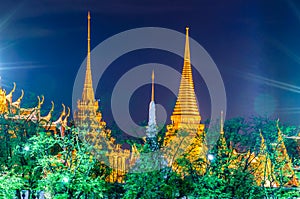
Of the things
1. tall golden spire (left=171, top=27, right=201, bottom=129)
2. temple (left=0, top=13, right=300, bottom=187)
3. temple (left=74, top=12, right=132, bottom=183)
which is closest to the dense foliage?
temple (left=0, top=13, right=300, bottom=187)

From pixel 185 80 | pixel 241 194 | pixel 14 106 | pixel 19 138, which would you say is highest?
pixel 185 80

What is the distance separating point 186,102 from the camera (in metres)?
61.9

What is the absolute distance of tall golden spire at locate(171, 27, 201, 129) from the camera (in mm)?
61375

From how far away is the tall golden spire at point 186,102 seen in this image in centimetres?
6138

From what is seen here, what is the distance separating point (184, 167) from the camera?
1159 inches

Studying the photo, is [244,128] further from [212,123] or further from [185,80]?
[185,80]

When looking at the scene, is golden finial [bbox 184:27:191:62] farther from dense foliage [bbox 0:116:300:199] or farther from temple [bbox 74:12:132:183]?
dense foliage [bbox 0:116:300:199]

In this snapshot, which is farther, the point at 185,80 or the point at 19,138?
the point at 185,80

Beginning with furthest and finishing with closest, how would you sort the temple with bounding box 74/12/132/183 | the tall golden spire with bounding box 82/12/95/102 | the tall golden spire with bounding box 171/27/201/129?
the tall golden spire with bounding box 171/27/201/129 → the tall golden spire with bounding box 82/12/95/102 → the temple with bounding box 74/12/132/183

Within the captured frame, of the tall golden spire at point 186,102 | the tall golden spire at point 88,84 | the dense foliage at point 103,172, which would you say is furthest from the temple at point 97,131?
the tall golden spire at point 186,102

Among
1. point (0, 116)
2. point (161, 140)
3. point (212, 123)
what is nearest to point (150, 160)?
point (161, 140)

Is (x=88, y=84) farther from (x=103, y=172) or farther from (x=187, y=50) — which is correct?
(x=103, y=172)

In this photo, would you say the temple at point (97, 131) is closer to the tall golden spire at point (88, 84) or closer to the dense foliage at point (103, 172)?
the tall golden spire at point (88, 84)

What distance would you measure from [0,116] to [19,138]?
211cm
